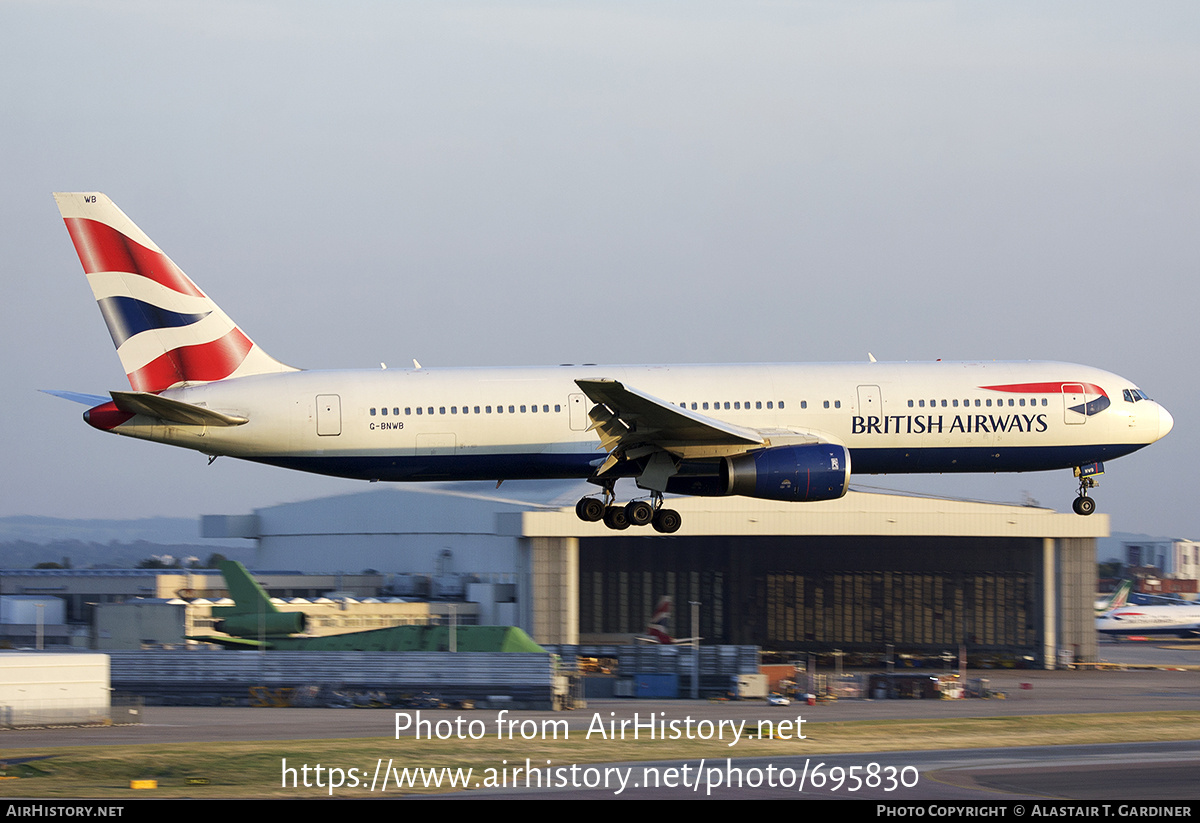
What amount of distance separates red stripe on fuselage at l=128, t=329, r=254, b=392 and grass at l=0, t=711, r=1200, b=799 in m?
10.9

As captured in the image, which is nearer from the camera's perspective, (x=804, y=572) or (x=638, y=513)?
(x=638, y=513)

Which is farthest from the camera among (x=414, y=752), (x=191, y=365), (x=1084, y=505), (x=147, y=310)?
(x=1084, y=505)

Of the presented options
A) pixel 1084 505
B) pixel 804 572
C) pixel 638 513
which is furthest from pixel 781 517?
pixel 638 513

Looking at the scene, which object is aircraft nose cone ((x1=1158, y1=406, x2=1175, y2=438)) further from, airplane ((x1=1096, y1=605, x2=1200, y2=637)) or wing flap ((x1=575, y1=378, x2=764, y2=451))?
airplane ((x1=1096, y1=605, x2=1200, y2=637))

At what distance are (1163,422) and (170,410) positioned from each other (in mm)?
30888

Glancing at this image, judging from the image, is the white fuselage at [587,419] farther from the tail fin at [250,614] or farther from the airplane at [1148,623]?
the airplane at [1148,623]

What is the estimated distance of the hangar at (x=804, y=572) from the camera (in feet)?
265

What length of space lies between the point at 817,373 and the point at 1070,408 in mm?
8092

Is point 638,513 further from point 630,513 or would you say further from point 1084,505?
point 1084,505

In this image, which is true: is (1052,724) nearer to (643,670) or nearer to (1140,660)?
(643,670)

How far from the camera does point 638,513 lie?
42.7 meters

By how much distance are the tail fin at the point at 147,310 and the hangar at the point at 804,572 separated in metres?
38.0

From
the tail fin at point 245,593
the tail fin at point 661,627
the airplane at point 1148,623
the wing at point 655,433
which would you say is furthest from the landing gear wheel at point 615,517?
the airplane at point 1148,623

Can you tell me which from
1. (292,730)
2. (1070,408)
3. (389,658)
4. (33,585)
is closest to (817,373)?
(1070,408)
